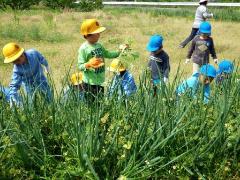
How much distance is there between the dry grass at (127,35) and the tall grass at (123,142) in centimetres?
527

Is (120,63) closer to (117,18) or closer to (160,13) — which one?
(117,18)

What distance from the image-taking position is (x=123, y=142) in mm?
2355

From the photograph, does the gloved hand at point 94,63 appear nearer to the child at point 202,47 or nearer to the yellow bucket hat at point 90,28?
the yellow bucket hat at point 90,28

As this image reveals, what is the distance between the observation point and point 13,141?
232cm

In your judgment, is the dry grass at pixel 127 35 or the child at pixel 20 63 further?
the dry grass at pixel 127 35

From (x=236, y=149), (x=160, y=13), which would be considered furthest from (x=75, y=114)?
(x=160, y=13)

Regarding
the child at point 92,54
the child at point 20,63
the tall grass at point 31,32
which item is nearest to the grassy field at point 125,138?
the child at point 20,63

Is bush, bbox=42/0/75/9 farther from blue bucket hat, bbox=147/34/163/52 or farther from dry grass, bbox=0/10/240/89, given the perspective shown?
blue bucket hat, bbox=147/34/163/52

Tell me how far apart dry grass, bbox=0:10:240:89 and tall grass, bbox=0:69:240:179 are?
5.27 metres

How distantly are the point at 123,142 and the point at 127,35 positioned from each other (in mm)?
11250

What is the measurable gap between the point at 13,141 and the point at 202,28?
16.7 feet

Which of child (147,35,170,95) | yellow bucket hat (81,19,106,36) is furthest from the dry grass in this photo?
yellow bucket hat (81,19,106,36)

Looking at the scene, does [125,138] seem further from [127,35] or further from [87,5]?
[87,5]

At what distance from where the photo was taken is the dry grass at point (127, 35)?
9884 millimetres
